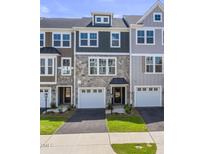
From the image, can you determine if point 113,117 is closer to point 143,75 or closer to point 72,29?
point 143,75

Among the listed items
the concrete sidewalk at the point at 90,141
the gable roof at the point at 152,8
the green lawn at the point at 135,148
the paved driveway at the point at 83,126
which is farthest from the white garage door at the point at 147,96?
the green lawn at the point at 135,148

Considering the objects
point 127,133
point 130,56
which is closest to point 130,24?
point 130,56

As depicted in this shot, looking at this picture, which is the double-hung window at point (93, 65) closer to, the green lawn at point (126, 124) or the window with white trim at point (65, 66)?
the window with white trim at point (65, 66)

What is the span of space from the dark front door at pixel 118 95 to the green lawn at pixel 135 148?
7.64 metres

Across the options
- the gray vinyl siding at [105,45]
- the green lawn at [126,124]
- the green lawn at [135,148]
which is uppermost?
the gray vinyl siding at [105,45]

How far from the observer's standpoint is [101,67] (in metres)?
12.9

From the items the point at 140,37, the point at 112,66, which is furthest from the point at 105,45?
the point at 140,37

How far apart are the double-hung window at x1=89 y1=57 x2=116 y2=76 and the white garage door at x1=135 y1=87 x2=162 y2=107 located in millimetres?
1773

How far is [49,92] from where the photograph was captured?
1276 centimetres

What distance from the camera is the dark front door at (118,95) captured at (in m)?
13.2

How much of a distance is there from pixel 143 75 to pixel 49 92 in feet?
17.4

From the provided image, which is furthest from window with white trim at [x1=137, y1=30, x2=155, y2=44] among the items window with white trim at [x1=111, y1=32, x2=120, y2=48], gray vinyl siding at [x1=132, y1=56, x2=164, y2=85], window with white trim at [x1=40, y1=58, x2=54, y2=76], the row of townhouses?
window with white trim at [x1=40, y1=58, x2=54, y2=76]
